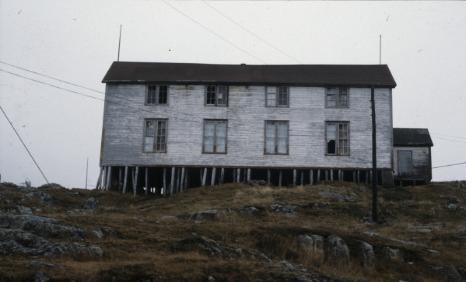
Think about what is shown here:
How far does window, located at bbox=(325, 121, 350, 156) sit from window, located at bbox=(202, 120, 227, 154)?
731cm

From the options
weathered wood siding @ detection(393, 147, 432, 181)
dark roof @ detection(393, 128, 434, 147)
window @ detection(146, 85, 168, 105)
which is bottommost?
weathered wood siding @ detection(393, 147, 432, 181)

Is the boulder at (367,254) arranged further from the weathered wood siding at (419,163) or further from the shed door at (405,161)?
the shed door at (405,161)

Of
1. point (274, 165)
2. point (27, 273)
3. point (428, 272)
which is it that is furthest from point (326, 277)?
point (274, 165)

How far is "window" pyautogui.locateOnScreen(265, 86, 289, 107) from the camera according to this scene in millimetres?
44281

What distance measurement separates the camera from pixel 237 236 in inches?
1020

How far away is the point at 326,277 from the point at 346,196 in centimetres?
1846

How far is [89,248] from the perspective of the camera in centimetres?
2111

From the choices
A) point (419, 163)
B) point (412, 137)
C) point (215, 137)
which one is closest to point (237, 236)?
point (215, 137)

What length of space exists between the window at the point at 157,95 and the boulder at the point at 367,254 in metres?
22.4

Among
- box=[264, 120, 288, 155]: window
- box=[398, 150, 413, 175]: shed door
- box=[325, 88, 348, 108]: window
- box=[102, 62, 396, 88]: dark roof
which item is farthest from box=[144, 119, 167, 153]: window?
box=[398, 150, 413, 175]: shed door

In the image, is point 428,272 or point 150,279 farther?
point 428,272

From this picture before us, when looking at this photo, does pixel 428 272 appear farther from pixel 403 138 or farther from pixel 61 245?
pixel 403 138

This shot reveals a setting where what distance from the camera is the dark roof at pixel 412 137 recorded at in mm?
48188

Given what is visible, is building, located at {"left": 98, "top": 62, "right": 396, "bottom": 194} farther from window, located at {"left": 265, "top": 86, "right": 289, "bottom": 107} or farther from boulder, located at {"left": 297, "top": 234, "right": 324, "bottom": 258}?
boulder, located at {"left": 297, "top": 234, "right": 324, "bottom": 258}
